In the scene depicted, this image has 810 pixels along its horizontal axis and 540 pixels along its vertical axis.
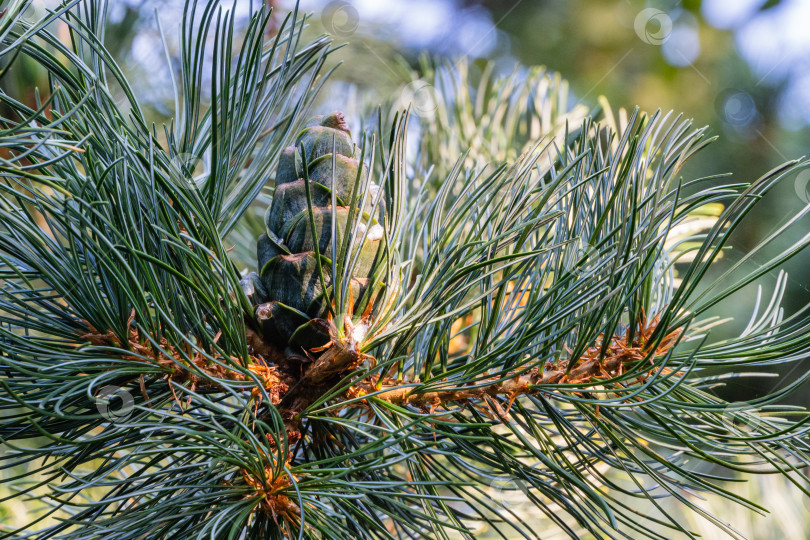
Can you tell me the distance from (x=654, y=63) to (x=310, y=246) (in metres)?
2.12

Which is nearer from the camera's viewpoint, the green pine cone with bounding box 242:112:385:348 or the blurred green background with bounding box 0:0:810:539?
the green pine cone with bounding box 242:112:385:348

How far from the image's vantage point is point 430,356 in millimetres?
279

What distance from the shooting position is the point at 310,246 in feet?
0.93

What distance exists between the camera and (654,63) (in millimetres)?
2080

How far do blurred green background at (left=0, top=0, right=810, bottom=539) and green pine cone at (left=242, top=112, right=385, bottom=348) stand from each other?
38 cm

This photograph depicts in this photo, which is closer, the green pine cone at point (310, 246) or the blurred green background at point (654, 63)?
the green pine cone at point (310, 246)

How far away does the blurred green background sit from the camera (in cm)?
88

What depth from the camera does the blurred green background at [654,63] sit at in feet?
2.88

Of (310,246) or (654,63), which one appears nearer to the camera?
(310,246)

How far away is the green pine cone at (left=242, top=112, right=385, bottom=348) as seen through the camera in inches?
10.9

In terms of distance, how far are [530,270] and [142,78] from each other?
0.77m

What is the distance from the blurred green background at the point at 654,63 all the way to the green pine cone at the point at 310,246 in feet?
1.24

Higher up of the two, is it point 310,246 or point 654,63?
point 654,63

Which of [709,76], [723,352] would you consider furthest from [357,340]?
[709,76]
